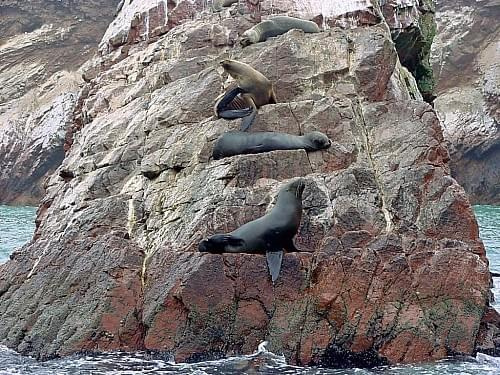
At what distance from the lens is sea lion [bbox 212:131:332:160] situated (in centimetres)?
970

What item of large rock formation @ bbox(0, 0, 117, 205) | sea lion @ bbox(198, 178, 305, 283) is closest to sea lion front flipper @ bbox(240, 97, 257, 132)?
sea lion @ bbox(198, 178, 305, 283)

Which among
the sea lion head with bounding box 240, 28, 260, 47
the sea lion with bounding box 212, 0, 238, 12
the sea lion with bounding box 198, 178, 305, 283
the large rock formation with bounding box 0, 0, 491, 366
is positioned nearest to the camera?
the large rock formation with bounding box 0, 0, 491, 366

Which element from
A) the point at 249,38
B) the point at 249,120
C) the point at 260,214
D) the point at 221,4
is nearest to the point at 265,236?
the point at 260,214

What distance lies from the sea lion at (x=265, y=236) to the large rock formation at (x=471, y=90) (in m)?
34.5

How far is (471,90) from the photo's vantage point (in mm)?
46562

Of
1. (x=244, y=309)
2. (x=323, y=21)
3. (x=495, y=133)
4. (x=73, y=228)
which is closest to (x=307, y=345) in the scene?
(x=244, y=309)

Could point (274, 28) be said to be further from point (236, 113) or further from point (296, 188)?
point (296, 188)

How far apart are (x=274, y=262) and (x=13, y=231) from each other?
16713mm

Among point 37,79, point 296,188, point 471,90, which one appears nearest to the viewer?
point 296,188

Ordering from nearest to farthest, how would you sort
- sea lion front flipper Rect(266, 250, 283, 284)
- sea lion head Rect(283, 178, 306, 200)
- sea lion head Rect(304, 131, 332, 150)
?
sea lion front flipper Rect(266, 250, 283, 284) < sea lion head Rect(283, 178, 306, 200) < sea lion head Rect(304, 131, 332, 150)

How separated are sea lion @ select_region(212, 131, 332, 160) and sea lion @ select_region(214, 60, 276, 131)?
54 centimetres

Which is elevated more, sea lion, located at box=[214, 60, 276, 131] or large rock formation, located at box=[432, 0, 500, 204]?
large rock formation, located at box=[432, 0, 500, 204]

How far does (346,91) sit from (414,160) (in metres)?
1.71

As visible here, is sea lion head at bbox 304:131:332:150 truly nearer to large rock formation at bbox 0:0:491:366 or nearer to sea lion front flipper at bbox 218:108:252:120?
large rock formation at bbox 0:0:491:366
